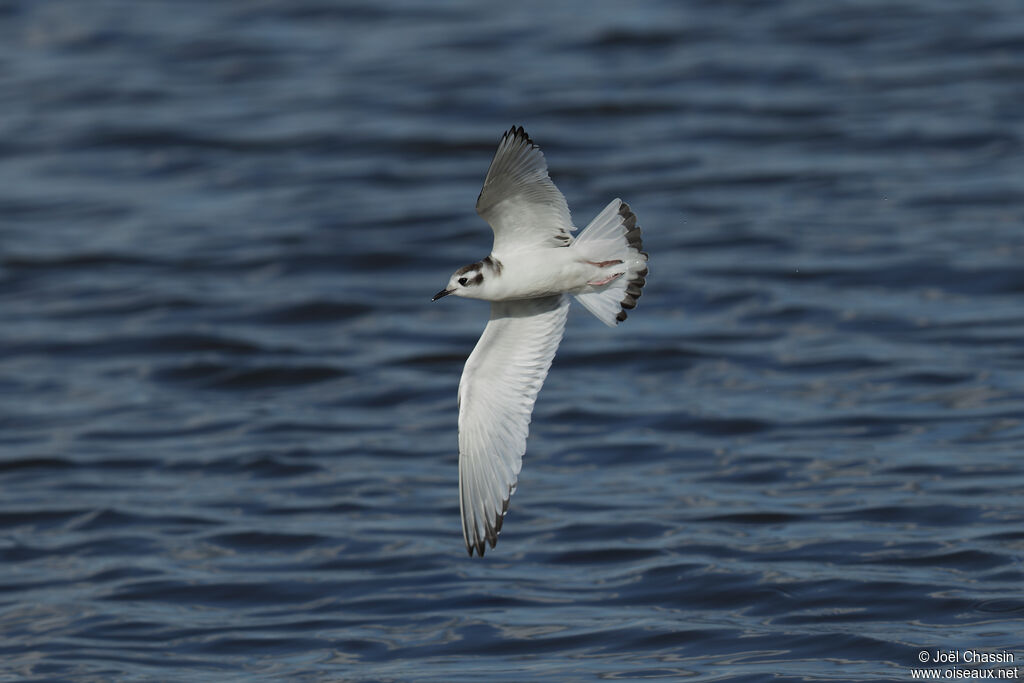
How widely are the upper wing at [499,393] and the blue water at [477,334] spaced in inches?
51.8

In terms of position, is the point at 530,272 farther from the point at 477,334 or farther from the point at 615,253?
the point at 477,334

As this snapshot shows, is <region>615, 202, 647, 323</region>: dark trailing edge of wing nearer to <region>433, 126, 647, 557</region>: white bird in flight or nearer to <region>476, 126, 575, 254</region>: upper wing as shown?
<region>433, 126, 647, 557</region>: white bird in flight

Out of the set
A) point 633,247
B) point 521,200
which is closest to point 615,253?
point 633,247

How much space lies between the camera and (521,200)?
24.9 ft

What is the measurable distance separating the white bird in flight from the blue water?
4.64 ft

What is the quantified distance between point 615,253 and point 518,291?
18.6 inches

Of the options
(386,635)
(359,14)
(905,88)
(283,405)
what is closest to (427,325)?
(283,405)

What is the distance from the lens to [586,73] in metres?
20.9

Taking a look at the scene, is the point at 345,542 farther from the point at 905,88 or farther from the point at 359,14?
the point at 359,14

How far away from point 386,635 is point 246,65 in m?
13.4

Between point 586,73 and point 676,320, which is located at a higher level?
point 586,73

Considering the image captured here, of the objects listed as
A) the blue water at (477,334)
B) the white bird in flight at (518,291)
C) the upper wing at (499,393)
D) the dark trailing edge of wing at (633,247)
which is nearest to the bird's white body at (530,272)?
the white bird in flight at (518,291)

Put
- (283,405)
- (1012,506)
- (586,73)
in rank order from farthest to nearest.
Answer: (586,73) → (283,405) → (1012,506)

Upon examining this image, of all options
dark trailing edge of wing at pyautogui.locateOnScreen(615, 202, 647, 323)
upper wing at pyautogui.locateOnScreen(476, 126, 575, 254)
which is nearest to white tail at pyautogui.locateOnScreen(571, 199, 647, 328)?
dark trailing edge of wing at pyautogui.locateOnScreen(615, 202, 647, 323)
